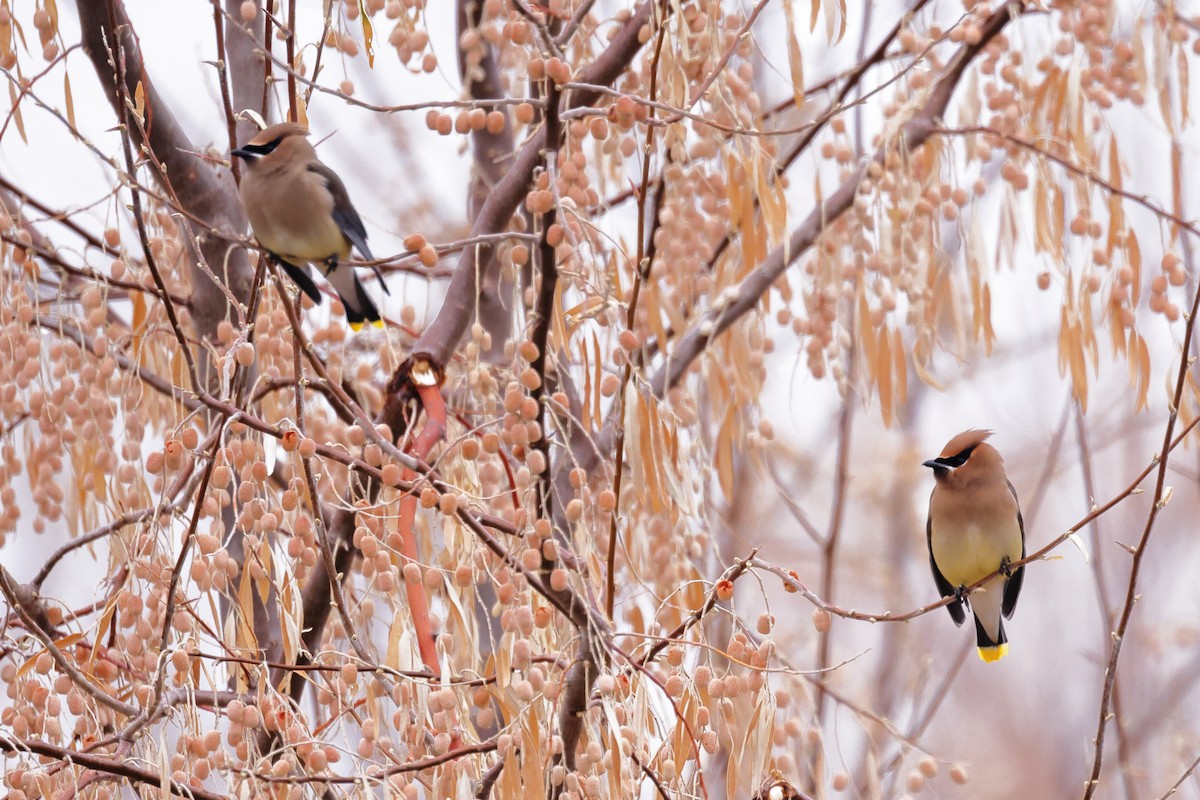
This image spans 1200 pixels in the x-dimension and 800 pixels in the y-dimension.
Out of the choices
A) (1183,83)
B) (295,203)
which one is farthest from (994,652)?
(295,203)

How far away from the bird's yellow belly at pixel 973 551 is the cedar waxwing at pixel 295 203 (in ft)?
4.96

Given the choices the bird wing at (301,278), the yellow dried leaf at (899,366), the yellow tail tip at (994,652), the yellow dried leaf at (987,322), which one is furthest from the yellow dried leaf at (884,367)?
the bird wing at (301,278)

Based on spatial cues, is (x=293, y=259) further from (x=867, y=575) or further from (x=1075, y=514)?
(x=1075, y=514)

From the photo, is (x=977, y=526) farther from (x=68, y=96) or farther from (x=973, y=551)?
(x=68, y=96)

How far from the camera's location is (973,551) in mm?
3242

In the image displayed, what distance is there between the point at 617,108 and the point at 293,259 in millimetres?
779

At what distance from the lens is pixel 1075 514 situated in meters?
7.19

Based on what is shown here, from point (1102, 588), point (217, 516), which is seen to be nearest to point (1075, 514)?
point (1102, 588)

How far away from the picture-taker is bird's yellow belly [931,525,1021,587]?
10.6ft

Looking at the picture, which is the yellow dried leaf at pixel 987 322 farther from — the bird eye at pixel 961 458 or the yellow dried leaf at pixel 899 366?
the bird eye at pixel 961 458

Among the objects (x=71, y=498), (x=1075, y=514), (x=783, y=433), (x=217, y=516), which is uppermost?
(x=1075, y=514)

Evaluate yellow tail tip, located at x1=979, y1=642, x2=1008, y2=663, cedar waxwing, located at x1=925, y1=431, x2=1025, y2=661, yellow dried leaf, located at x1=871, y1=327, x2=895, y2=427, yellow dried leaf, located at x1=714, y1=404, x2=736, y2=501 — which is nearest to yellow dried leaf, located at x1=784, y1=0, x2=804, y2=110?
yellow dried leaf, located at x1=871, y1=327, x2=895, y2=427

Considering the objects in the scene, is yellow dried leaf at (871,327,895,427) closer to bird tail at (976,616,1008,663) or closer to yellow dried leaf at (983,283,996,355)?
yellow dried leaf at (983,283,996,355)

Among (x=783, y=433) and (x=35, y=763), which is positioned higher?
(x=783, y=433)
